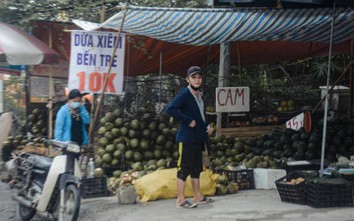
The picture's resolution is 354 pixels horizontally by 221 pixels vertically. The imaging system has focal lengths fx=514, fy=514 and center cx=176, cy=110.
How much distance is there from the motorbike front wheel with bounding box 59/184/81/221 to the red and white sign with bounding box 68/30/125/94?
7.24 feet

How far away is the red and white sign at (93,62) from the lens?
26.6 ft

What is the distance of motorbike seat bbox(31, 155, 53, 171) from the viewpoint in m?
6.75

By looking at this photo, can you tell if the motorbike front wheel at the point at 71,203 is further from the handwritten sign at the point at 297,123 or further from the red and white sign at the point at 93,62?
the handwritten sign at the point at 297,123

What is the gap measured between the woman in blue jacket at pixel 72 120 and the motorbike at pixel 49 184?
9.8 inches

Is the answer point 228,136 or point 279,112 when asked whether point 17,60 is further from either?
point 279,112

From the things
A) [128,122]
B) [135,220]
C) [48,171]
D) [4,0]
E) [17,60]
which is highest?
[4,0]

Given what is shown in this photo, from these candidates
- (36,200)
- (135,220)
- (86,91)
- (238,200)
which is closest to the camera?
(135,220)

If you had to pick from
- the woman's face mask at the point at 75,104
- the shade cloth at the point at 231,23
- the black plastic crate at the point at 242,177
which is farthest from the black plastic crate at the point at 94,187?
the shade cloth at the point at 231,23

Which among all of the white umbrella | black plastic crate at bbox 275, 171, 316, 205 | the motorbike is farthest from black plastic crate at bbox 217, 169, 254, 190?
the white umbrella

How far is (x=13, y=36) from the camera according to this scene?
9.55m

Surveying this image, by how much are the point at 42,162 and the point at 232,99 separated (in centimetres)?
457

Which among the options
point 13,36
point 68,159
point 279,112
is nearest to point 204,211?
point 68,159

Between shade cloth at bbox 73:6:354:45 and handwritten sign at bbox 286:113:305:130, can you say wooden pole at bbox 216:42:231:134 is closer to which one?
handwritten sign at bbox 286:113:305:130

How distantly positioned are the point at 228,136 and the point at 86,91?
3.56 m
